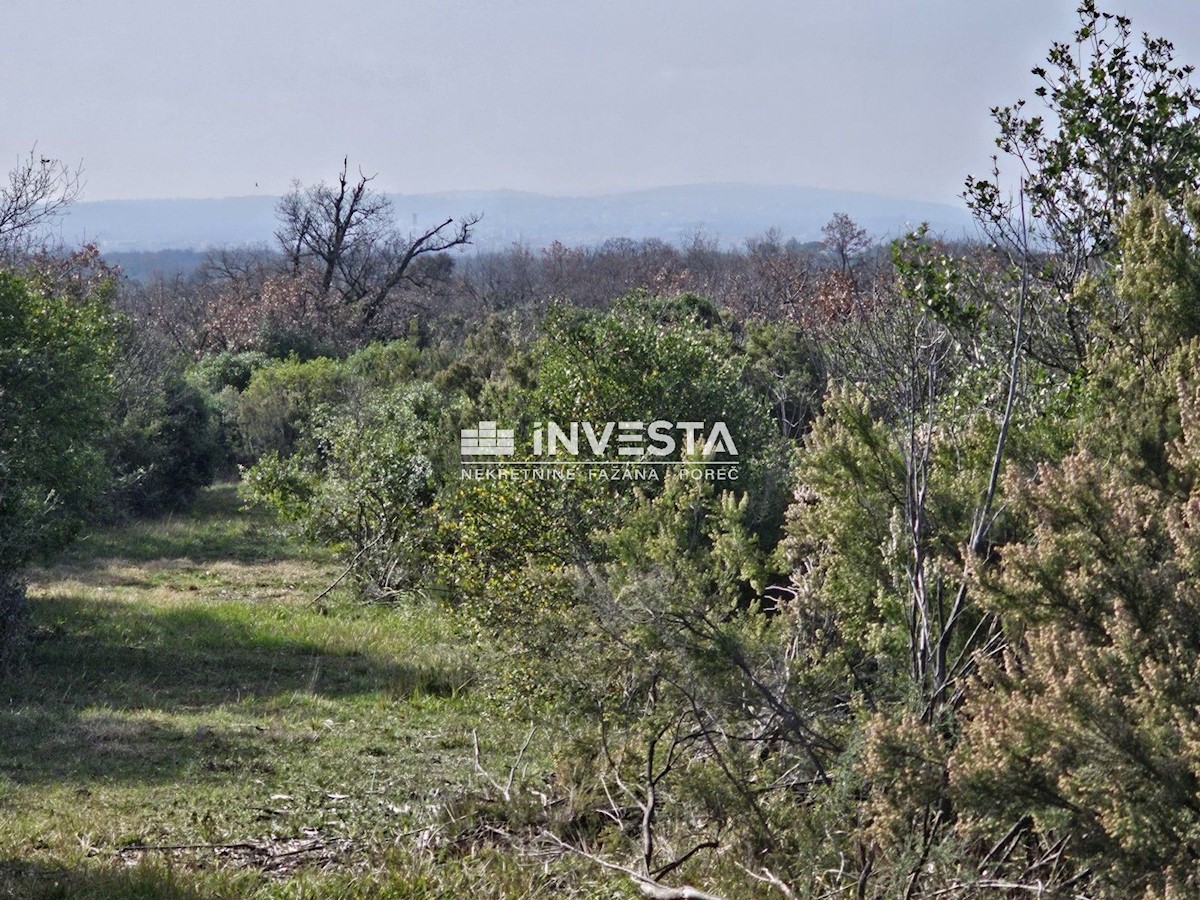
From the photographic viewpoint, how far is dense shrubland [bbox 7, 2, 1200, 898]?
13.0ft

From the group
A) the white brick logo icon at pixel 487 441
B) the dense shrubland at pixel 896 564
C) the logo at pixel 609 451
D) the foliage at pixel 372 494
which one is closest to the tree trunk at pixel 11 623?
the dense shrubland at pixel 896 564

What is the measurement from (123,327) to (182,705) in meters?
15.1

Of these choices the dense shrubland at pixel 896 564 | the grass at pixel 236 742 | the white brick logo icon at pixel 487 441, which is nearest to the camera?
the dense shrubland at pixel 896 564

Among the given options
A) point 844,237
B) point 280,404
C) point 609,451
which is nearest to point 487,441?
point 609,451

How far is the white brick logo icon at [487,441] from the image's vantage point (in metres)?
15.0

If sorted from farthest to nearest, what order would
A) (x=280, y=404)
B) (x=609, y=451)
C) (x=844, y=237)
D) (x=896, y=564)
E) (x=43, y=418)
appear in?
1. (x=844, y=237)
2. (x=280, y=404)
3. (x=43, y=418)
4. (x=609, y=451)
5. (x=896, y=564)

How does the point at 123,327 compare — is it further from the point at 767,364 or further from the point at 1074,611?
the point at 1074,611

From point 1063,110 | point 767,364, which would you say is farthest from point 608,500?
point 767,364

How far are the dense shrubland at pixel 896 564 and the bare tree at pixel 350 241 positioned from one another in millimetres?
27805

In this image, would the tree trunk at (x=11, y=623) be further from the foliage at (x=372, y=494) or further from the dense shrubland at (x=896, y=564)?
the foliage at (x=372, y=494)

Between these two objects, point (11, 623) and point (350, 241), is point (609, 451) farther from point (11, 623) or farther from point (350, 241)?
point (350, 241)

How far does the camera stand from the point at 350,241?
45.3 m

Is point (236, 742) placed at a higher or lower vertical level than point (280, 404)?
lower

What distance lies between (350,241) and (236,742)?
1462 inches
